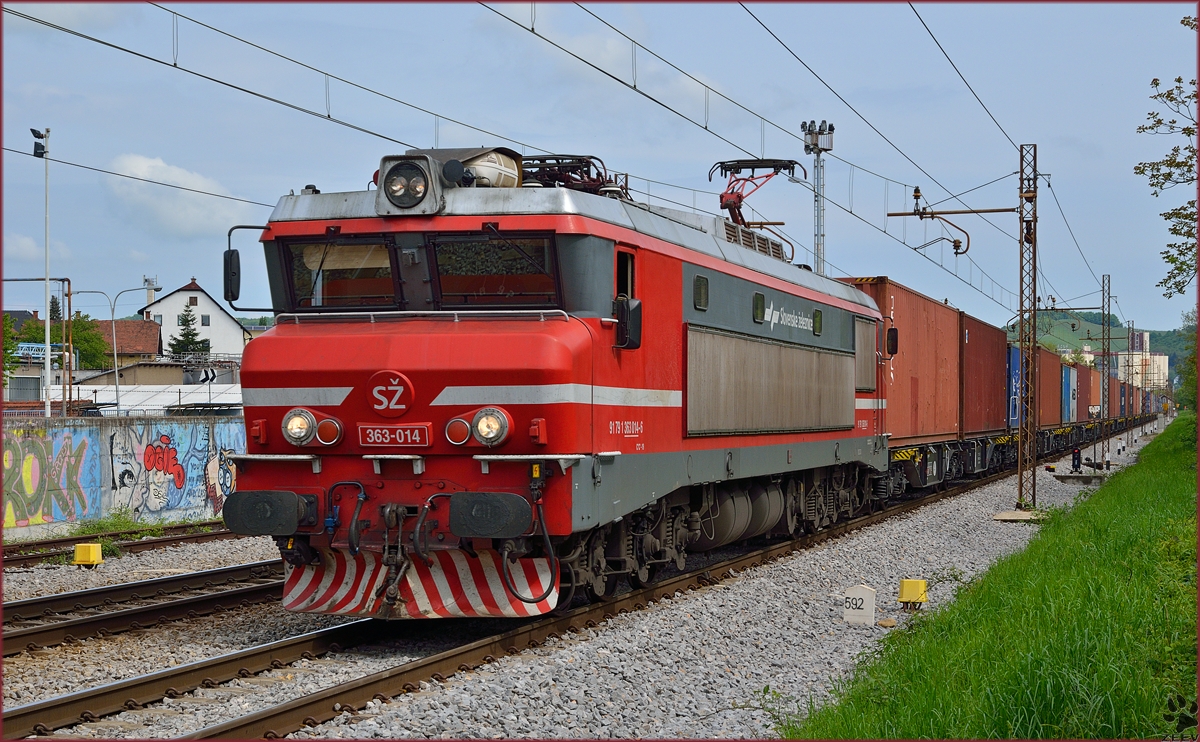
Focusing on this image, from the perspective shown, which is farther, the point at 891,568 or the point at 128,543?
the point at 128,543

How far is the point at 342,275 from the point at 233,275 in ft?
3.34

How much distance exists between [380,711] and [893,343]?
15.2 meters

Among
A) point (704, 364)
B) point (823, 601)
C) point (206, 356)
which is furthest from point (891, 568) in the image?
point (206, 356)

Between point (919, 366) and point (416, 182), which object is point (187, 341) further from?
point (416, 182)

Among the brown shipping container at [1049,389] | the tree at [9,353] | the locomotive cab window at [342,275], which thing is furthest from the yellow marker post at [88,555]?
the tree at [9,353]

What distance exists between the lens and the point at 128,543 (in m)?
16.6

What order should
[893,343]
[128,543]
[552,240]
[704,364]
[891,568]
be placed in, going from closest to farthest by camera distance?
1. [552,240]
2. [704,364]
3. [891,568]
4. [128,543]
5. [893,343]

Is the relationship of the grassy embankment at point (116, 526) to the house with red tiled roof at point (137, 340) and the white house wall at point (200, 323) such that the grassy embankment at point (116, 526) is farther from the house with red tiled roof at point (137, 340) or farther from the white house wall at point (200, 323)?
the white house wall at point (200, 323)

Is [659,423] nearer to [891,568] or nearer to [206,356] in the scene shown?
[891,568]

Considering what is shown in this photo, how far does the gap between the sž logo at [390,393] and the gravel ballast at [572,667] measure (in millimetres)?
1957

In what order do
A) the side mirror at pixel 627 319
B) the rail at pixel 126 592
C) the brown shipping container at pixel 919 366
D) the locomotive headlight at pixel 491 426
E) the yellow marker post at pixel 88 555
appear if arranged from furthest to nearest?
the brown shipping container at pixel 919 366
the yellow marker post at pixel 88 555
the rail at pixel 126 592
the side mirror at pixel 627 319
the locomotive headlight at pixel 491 426

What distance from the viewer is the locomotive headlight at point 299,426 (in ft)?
30.9

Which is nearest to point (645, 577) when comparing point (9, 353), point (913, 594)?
point (913, 594)

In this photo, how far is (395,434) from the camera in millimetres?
9312
